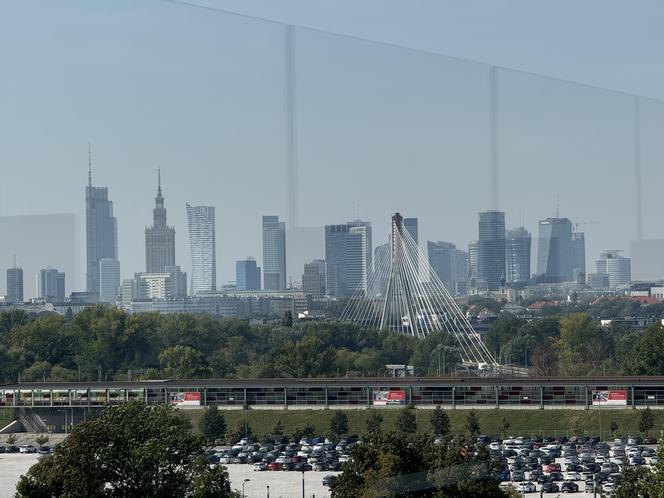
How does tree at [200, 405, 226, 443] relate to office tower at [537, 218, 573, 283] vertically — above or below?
below

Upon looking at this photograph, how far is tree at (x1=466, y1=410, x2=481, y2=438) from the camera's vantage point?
9489 mm

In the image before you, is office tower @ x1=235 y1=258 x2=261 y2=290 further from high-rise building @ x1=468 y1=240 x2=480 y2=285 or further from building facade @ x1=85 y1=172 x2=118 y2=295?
high-rise building @ x1=468 y1=240 x2=480 y2=285

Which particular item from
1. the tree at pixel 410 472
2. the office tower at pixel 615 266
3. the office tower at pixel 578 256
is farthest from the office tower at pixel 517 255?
the tree at pixel 410 472

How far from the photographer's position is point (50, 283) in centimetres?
596

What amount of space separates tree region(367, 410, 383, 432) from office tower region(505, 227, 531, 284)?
2295 mm

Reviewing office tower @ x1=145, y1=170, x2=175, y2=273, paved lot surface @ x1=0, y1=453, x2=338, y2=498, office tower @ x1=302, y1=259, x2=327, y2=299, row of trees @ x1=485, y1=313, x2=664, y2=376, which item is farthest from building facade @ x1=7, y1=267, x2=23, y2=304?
row of trees @ x1=485, y1=313, x2=664, y2=376

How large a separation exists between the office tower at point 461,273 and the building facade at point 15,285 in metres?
1.85

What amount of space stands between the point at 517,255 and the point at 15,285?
2421 millimetres

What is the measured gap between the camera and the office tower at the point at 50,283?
5.16 m

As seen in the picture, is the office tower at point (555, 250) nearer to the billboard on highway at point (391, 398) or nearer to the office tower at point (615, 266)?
the office tower at point (615, 266)

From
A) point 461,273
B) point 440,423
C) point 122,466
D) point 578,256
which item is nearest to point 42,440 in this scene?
point 440,423

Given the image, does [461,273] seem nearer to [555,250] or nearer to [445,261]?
[445,261]

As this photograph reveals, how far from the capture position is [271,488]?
7566 millimetres

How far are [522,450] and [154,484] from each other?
419 cm
